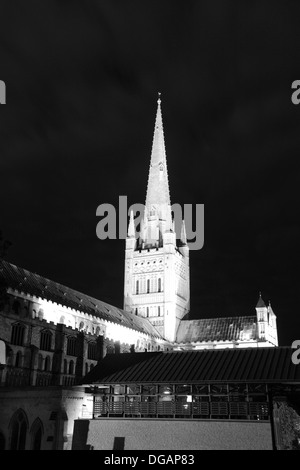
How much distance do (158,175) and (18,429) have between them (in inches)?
2942

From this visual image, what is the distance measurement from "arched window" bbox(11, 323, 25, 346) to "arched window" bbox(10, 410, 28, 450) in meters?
13.4

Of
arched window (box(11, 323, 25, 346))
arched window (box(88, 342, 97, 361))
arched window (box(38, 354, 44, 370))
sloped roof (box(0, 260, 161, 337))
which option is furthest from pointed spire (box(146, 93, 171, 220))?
arched window (box(11, 323, 25, 346))

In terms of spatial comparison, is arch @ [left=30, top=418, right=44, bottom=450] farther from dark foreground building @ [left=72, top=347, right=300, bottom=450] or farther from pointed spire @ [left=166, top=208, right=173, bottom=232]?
pointed spire @ [left=166, top=208, right=173, bottom=232]

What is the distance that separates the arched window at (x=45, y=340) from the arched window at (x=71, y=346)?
3.13 metres

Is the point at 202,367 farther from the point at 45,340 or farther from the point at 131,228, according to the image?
the point at 131,228

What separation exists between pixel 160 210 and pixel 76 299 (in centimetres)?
3793

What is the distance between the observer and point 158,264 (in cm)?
9631

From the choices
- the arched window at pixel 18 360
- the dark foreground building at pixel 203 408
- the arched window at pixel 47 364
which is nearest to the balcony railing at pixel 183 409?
the dark foreground building at pixel 203 408

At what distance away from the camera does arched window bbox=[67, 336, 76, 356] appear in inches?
2217

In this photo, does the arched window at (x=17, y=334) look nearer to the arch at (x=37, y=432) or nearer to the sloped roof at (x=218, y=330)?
the arch at (x=37, y=432)

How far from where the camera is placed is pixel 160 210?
10125cm

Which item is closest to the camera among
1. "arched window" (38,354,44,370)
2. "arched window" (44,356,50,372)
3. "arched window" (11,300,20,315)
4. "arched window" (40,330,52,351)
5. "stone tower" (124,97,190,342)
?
"arched window" (38,354,44,370)

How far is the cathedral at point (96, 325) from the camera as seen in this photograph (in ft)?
120

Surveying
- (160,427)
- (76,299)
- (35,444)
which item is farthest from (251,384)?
(76,299)
